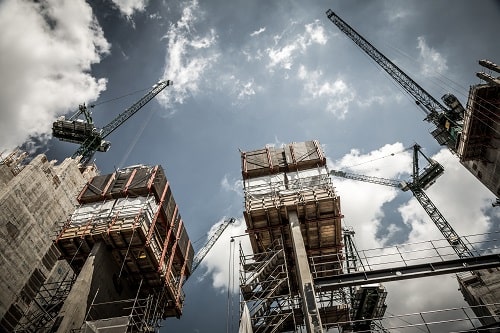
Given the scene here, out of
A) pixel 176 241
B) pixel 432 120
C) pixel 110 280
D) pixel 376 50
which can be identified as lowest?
pixel 110 280

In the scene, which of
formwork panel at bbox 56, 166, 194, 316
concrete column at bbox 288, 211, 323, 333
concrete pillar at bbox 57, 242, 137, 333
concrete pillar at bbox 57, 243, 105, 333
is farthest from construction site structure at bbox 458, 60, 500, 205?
concrete pillar at bbox 57, 243, 105, 333

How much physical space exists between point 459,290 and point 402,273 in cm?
3233

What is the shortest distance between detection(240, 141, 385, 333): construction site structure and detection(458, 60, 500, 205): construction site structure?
46.6 ft

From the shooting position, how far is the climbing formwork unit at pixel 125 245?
18.5m

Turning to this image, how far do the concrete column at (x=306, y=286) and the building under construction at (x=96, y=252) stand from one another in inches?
345

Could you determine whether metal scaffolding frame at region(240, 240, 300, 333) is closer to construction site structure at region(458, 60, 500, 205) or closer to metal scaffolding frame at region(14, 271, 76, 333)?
metal scaffolding frame at region(14, 271, 76, 333)

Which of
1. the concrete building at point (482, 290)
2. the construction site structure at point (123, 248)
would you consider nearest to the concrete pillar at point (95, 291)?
the construction site structure at point (123, 248)

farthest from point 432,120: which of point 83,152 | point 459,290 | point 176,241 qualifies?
point 83,152

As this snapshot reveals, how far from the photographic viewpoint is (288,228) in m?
18.2

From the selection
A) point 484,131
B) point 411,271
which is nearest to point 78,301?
point 411,271

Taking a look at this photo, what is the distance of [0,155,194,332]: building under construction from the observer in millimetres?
17703

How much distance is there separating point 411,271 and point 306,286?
5776 mm

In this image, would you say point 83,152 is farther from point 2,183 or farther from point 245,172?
point 245,172

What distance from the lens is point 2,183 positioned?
26219 millimetres
